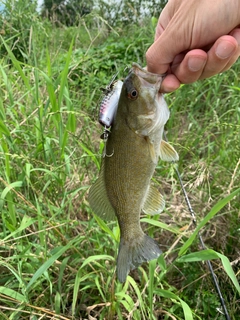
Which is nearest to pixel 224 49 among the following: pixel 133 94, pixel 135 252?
pixel 133 94

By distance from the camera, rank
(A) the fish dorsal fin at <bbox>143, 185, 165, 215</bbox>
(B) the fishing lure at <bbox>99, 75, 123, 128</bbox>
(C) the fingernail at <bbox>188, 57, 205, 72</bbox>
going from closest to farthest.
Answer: (B) the fishing lure at <bbox>99, 75, 123, 128</bbox>
(C) the fingernail at <bbox>188, 57, 205, 72</bbox>
(A) the fish dorsal fin at <bbox>143, 185, 165, 215</bbox>

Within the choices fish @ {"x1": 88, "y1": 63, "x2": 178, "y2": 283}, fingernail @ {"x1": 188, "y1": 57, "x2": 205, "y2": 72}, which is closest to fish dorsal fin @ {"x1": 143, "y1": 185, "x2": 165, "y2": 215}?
fish @ {"x1": 88, "y1": 63, "x2": 178, "y2": 283}

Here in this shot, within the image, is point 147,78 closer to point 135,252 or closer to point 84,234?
point 135,252

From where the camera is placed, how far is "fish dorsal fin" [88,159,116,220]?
4.34 feet

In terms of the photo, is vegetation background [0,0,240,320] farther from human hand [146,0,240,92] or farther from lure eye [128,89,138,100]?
human hand [146,0,240,92]

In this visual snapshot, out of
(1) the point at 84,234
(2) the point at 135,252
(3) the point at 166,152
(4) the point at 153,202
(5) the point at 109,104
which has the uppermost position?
(5) the point at 109,104

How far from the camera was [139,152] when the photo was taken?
1.28 m

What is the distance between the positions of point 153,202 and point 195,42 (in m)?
0.66

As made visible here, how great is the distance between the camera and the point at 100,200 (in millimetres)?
1342

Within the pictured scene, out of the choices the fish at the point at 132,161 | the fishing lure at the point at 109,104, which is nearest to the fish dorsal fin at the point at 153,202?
the fish at the point at 132,161

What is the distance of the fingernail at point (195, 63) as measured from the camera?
129 centimetres

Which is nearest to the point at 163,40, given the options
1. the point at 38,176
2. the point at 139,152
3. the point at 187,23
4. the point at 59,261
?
the point at 187,23

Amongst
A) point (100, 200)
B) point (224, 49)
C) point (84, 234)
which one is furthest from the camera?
point (84, 234)

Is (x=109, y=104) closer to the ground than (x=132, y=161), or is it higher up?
higher up
